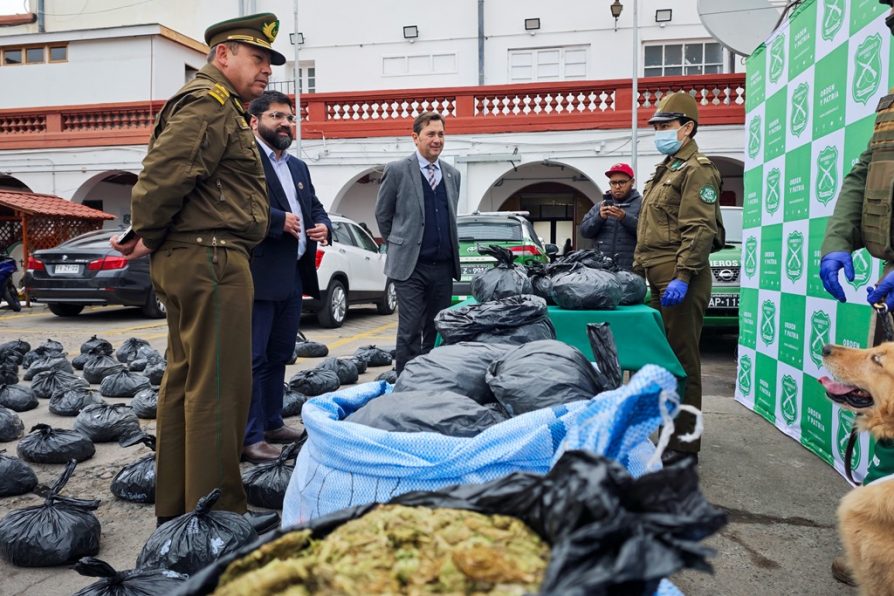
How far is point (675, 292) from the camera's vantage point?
364 cm

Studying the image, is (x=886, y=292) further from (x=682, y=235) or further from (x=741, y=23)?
(x=741, y=23)

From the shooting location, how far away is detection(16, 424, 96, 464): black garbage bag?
3.65 meters

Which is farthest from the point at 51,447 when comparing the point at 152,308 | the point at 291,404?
the point at 152,308

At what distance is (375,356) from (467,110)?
1073 centimetres

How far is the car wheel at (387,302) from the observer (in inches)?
476

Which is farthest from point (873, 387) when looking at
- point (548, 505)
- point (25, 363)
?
point (25, 363)

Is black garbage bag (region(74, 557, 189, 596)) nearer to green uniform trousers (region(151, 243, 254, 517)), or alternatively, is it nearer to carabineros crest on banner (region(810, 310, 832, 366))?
green uniform trousers (region(151, 243, 254, 517))

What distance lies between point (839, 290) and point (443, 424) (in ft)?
6.26

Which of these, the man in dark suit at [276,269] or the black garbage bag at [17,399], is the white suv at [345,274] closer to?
the black garbage bag at [17,399]

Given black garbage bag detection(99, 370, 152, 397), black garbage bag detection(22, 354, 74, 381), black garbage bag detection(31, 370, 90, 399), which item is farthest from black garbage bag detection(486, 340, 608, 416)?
black garbage bag detection(22, 354, 74, 381)

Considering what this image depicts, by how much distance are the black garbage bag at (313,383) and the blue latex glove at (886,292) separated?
3.91m

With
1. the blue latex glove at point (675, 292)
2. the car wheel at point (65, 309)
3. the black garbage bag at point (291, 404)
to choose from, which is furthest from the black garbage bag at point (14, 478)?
the car wheel at point (65, 309)

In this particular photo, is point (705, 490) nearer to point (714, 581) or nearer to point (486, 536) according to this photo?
point (714, 581)

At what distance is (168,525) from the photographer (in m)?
2.17
